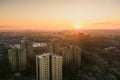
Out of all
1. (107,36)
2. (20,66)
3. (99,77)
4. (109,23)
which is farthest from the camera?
(107,36)

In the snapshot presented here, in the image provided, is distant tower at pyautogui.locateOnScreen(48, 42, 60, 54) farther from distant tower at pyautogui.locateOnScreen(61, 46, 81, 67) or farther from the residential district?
distant tower at pyautogui.locateOnScreen(61, 46, 81, 67)

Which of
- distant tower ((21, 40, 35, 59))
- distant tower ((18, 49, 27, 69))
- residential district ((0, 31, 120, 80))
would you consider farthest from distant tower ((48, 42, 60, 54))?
distant tower ((18, 49, 27, 69))

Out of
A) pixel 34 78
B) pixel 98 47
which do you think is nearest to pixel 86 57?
pixel 98 47

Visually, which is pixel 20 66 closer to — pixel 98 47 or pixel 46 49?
pixel 46 49

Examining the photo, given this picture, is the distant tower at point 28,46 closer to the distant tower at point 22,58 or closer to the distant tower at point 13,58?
the distant tower at point 22,58

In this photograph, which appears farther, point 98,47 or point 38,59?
point 98,47

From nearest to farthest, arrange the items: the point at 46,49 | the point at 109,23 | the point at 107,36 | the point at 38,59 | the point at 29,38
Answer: the point at 38,59, the point at 109,23, the point at 46,49, the point at 29,38, the point at 107,36

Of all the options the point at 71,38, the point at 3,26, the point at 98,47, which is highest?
the point at 3,26
